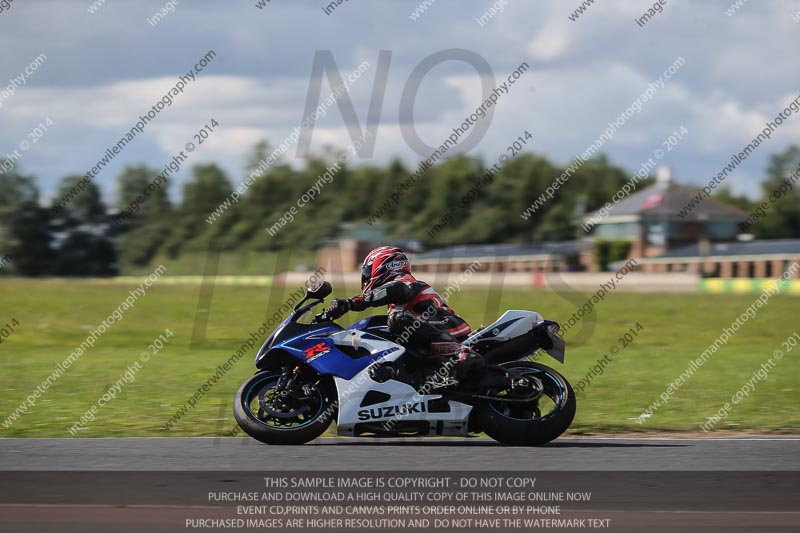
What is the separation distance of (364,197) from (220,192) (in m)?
16.7

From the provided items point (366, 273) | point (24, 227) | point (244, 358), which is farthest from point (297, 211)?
point (366, 273)

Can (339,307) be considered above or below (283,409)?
above

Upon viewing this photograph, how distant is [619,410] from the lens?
12633mm

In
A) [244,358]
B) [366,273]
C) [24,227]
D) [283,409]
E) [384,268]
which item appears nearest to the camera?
[283,409]

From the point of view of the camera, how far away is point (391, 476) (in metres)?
7.56

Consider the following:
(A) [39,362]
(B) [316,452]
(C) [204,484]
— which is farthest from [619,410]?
(A) [39,362]

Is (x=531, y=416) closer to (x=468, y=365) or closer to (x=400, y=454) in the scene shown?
(x=468, y=365)

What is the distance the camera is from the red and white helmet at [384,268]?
9500 mm

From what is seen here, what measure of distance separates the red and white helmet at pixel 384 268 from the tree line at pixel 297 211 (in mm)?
76662

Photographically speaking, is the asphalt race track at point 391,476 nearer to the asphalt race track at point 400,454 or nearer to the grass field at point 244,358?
the asphalt race track at point 400,454

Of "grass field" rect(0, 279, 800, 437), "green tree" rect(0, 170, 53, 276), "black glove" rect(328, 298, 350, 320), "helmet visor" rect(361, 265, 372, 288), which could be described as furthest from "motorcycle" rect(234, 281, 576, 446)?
"green tree" rect(0, 170, 53, 276)

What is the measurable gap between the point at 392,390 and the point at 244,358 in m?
14.3

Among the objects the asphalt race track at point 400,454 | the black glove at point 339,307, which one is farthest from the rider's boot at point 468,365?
the black glove at point 339,307

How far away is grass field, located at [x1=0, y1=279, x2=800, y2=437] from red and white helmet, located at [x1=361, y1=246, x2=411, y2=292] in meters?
2.39
